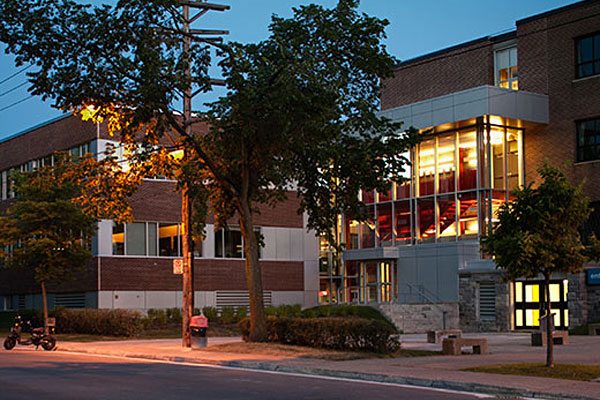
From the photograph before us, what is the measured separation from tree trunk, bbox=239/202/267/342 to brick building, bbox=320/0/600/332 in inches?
583

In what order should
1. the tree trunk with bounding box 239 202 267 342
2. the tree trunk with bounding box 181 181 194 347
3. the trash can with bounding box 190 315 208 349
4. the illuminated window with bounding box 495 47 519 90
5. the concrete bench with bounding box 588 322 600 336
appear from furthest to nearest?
the illuminated window with bounding box 495 47 519 90 < the concrete bench with bounding box 588 322 600 336 < the tree trunk with bounding box 181 181 194 347 < the trash can with bounding box 190 315 208 349 < the tree trunk with bounding box 239 202 267 342

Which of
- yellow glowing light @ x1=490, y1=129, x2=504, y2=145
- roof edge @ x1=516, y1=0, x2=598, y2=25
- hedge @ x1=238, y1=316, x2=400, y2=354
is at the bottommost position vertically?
hedge @ x1=238, y1=316, x2=400, y2=354

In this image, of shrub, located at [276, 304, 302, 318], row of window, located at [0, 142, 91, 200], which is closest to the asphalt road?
shrub, located at [276, 304, 302, 318]

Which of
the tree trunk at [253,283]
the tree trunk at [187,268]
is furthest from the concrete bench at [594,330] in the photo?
the tree trunk at [187,268]

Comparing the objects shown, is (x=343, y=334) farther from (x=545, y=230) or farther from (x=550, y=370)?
(x=545, y=230)

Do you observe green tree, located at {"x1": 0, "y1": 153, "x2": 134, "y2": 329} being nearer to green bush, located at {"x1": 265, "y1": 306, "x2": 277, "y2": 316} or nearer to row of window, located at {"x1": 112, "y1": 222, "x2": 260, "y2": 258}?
row of window, located at {"x1": 112, "y1": 222, "x2": 260, "y2": 258}

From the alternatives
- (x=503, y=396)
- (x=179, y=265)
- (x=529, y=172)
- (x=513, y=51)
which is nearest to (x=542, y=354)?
(x=503, y=396)

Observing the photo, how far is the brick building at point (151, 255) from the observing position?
4238cm

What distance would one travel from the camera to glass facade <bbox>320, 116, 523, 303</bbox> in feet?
139

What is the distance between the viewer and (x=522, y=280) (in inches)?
1528

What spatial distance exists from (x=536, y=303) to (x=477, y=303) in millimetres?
3225

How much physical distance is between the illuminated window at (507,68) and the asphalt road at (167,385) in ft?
101

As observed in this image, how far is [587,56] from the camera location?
40.4 meters

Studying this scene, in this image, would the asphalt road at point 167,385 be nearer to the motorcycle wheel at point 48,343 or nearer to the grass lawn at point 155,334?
the motorcycle wheel at point 48,343
